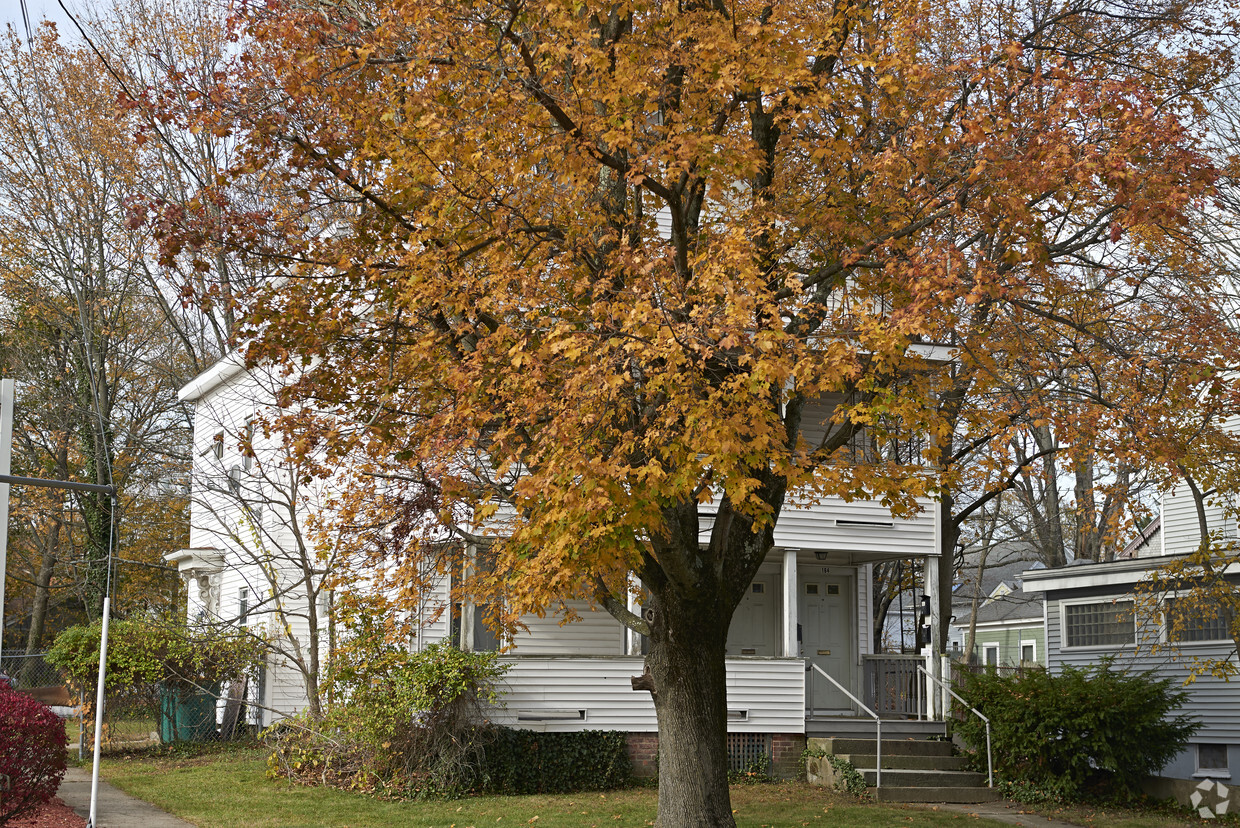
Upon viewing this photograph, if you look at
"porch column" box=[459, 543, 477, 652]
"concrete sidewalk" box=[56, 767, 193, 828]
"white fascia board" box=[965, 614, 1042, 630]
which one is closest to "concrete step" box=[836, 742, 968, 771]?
"porch column" box=[459, 543, 477, 652]

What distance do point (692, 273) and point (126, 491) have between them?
28.2m

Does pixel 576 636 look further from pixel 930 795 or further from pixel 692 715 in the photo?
pixel 692 715

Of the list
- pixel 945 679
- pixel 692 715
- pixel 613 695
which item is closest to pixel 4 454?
pixel 692 715

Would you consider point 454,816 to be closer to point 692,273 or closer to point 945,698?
point 692,273

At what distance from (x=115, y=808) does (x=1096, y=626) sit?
20565 millimetres

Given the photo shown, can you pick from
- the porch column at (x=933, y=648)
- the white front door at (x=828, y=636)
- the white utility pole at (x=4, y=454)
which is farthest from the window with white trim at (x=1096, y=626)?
the white utility pole at (x=4, y=454)

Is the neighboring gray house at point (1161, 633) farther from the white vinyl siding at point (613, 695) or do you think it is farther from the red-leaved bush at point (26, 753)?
the red-leaved bush at point (26, 753)

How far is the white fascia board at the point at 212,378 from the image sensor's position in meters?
24.0

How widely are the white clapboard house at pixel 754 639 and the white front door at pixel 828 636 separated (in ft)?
0.08

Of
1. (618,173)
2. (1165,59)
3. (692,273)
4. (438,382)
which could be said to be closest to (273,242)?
(438,382)

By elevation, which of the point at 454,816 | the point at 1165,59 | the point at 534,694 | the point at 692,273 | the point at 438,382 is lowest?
the point at 454,816

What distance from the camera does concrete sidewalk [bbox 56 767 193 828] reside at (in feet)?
41.9

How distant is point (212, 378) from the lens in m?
25.6

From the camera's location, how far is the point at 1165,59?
16781mm
